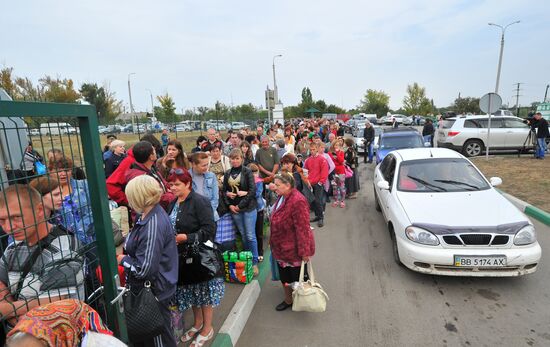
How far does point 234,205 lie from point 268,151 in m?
2.47

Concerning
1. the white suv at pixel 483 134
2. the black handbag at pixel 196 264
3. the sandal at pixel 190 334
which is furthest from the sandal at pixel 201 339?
the white suv at pixel 483 134

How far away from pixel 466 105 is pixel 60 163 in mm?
70475

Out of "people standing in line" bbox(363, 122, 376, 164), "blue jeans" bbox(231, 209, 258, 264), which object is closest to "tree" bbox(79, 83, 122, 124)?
"people standing in line" bbox(363, 122, 376, 164)

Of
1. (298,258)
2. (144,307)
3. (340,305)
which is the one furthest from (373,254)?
(144,307)

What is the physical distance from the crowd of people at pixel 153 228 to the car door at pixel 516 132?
1226 centimetres

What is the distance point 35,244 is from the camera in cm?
180

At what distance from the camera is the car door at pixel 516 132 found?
13.3m

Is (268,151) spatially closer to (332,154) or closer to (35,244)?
(332,154)

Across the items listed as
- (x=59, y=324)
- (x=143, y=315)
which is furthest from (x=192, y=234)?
(x=59, y=324)

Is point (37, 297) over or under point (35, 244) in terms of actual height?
under

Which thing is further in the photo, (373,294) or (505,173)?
(505,173)

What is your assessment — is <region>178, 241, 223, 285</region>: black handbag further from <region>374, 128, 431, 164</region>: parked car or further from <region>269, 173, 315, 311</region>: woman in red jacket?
<region>374, 128, 431, 164</region>: parked car

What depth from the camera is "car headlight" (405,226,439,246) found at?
3.93 meters

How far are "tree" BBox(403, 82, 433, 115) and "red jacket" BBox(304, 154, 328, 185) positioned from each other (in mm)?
68724
